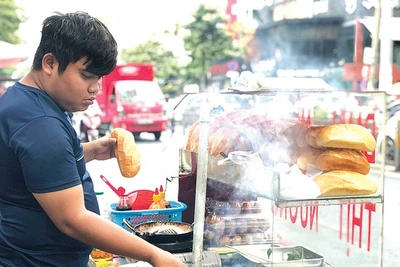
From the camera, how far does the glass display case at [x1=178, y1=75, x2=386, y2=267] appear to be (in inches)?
92.4

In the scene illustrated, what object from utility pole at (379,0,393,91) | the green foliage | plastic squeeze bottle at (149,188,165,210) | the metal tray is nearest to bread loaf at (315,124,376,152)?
the metal tray

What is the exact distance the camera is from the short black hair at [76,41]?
1742mm

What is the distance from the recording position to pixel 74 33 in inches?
68.4

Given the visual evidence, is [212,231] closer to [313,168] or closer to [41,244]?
[313,168]

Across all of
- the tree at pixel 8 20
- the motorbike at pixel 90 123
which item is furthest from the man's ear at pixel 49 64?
the tree at pixel 8 20

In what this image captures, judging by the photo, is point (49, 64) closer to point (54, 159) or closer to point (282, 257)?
point (54, 159)

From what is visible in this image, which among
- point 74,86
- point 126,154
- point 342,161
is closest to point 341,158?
point 342,161

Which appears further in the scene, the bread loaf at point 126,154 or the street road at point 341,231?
the street road at point 341,231

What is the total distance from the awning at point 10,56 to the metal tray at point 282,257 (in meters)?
13.0

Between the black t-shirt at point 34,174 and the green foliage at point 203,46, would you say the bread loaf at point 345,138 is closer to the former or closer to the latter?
the black t-shirt at point 34,174

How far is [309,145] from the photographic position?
8.66 feet

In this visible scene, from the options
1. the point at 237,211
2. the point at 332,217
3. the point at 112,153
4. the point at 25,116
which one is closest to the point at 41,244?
the point at 25,116

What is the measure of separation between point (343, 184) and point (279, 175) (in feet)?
1.06

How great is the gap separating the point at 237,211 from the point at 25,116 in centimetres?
154
